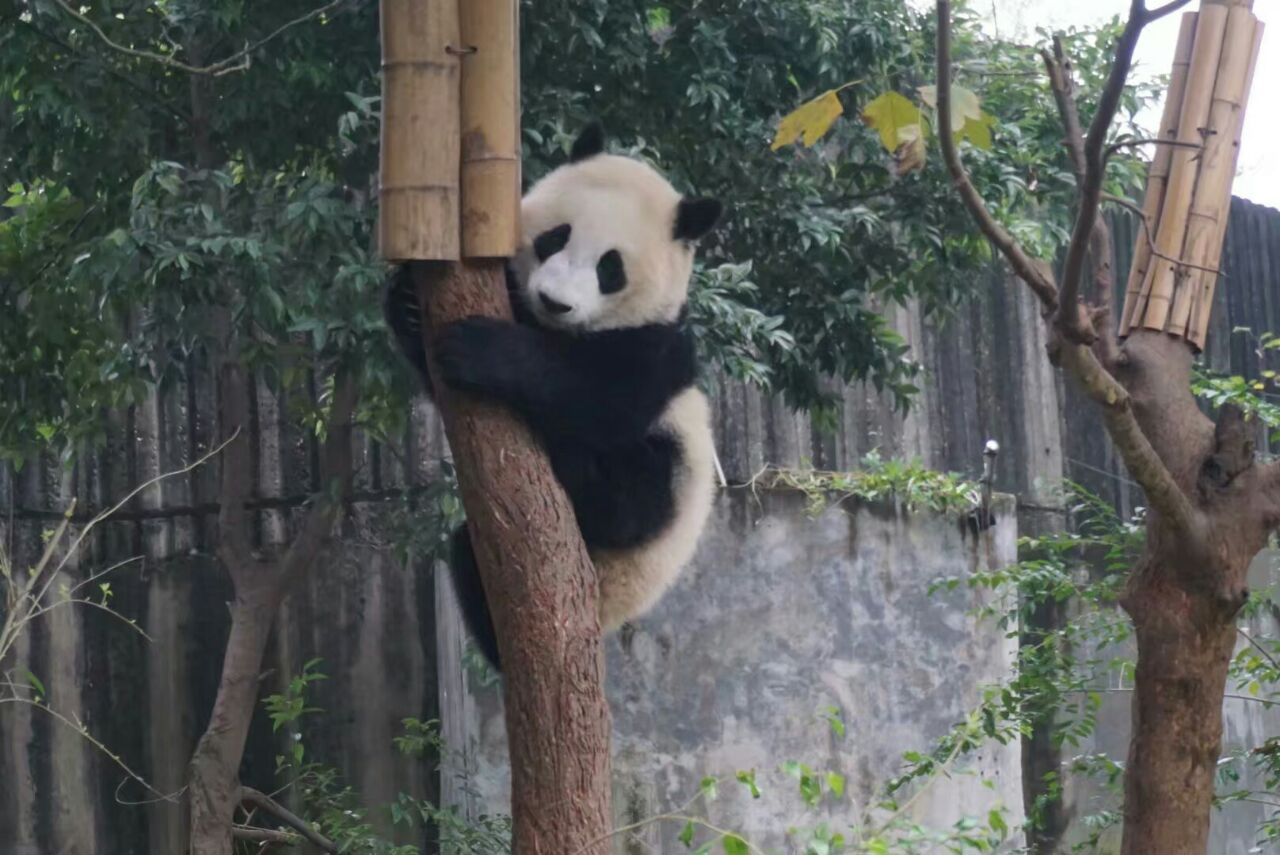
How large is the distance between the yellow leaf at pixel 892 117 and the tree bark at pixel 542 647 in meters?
0.83

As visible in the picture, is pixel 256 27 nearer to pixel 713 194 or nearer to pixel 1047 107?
pixel 713 194

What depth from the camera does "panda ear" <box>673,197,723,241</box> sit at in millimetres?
4012

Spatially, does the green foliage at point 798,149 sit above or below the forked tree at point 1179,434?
above

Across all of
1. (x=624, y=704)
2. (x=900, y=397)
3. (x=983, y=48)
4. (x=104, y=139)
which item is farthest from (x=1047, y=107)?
(x=104, y=139)

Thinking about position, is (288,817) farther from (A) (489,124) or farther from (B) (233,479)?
(A) (489,124)

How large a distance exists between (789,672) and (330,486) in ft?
6.34

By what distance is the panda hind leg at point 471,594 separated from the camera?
13.4 feet

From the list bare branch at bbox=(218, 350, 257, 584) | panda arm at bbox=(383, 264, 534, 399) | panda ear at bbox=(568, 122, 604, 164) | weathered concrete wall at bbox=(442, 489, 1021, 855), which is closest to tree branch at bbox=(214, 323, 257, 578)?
bare branch at bbox=(218, 350, 257, 584)

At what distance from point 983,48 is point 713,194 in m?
1.91

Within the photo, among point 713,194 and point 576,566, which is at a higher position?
point 713,194

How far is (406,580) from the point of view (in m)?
6.87

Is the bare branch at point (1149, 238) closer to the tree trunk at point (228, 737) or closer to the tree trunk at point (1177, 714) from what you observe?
the tree trunk at point (1177, 714)

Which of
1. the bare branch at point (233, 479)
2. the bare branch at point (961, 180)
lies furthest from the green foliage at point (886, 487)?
the bare branch at point (961, 180)

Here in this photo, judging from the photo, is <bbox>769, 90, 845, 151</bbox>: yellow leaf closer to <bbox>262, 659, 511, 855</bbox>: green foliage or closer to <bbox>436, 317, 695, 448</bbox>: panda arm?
<bbox>436, 317, 695, 448</bbox>: panda arm
